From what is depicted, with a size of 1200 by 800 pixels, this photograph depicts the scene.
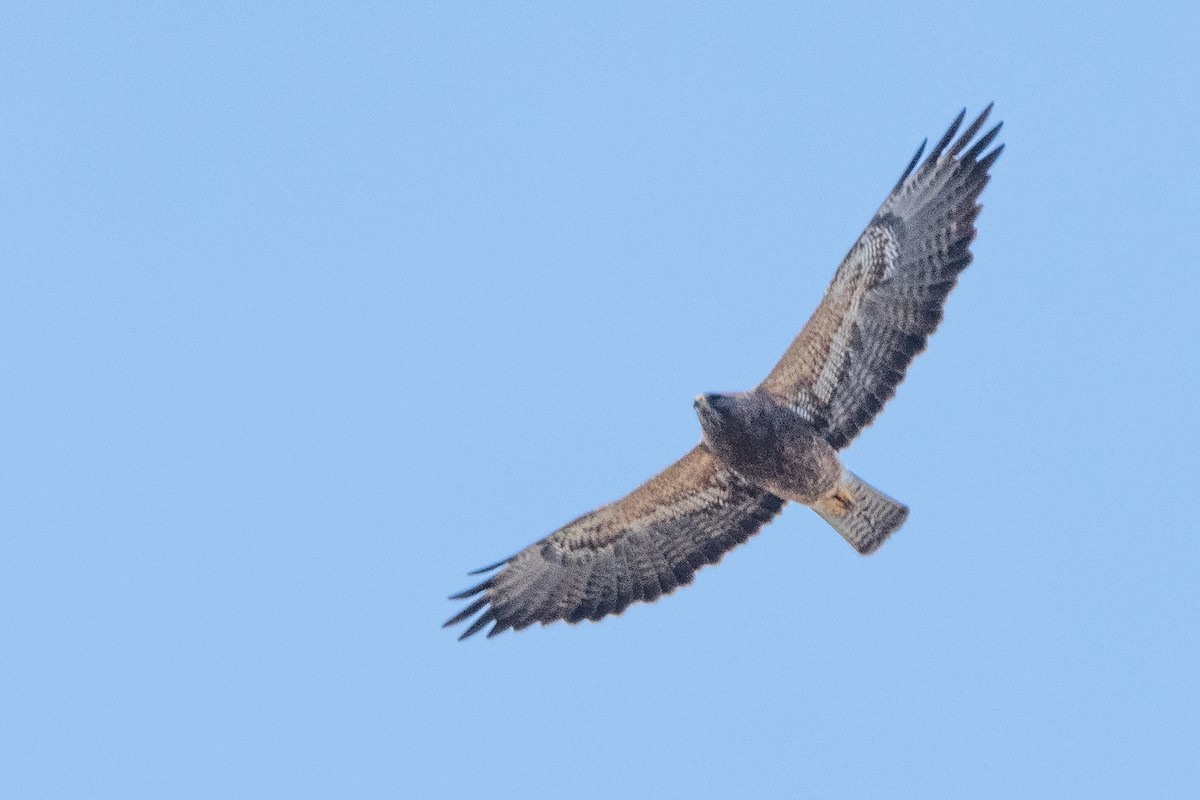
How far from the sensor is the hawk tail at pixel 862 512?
47.8 ft

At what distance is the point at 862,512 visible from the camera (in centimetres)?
1470

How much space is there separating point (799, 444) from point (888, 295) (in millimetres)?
1343

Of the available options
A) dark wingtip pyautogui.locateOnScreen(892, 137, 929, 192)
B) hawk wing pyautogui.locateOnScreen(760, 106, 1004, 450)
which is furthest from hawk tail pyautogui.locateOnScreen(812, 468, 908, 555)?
dark wingtip pyautogui.locateOnScreen(892, 137, 929, 192)

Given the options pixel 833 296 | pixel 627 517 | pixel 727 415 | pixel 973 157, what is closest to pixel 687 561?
pixel 627 517

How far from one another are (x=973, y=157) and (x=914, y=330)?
1404mm

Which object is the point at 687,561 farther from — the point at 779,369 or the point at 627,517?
the point at 779,369

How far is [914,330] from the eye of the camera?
46.1 feet

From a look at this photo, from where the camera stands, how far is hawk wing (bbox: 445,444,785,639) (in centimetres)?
1491

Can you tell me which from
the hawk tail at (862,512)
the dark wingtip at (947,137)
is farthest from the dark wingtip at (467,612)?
the dark wingtip at (947,137)

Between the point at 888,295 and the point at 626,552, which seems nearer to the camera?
the point at 888,295

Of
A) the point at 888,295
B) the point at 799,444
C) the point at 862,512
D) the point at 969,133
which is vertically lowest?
the point at 862,512

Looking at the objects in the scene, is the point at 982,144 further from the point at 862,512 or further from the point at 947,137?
the point at 862,512

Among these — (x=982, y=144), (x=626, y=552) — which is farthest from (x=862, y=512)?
(x=982, y=144)

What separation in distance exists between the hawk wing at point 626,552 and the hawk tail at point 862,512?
517 mm
